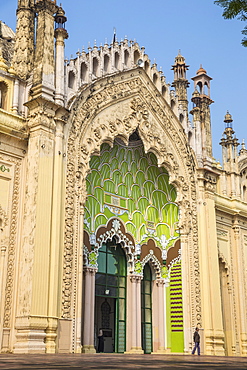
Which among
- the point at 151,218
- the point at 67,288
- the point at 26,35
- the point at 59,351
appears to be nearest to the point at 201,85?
the point at 151,218

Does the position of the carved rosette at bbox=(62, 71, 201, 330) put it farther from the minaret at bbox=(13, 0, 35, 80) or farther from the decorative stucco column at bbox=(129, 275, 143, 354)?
the minaret at bbox=(13, 0, 35, 80)

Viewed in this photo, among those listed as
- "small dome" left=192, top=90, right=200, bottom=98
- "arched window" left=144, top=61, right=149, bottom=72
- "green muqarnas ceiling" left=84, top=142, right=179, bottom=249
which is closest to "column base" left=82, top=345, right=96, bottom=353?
"green muqarnas ceiling" left=84, top=142, right=179, bottom=249

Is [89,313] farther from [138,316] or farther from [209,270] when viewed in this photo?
[209,270]

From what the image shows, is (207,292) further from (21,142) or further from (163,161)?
(21,142)

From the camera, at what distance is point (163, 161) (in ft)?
50.5

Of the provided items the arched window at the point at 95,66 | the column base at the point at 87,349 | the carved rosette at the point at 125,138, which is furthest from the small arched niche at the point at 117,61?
the column base at the point at 87,349

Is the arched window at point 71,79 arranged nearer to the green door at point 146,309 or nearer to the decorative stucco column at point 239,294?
the green door at point 146,309

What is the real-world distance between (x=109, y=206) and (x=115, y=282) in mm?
2244

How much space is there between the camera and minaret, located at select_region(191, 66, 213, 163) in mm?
16891

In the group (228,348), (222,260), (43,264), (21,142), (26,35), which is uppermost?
(26,35)

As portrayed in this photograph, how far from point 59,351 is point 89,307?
7.68 feet

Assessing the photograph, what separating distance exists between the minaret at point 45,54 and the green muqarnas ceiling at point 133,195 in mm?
2882

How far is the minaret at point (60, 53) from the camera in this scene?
1240 centimetres

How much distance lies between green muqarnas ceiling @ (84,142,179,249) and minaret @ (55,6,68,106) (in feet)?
8.32
